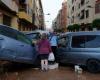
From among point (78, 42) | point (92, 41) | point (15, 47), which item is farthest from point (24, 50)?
point (92, 41)

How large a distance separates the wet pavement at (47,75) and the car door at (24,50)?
0.54 meters

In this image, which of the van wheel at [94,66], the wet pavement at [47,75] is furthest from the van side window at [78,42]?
the wet pavement at [47,75]

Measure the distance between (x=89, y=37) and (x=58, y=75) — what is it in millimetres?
2198

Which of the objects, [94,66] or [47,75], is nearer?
[47,75]

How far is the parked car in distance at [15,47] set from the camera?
1113 centimetres

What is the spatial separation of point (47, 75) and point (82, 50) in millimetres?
1957

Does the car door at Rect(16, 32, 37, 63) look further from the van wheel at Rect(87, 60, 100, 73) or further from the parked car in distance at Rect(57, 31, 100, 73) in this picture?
the van wheel at Rect(87, 60, 100, 73)

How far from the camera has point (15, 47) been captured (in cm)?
1145

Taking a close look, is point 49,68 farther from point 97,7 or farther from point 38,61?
point 97,7

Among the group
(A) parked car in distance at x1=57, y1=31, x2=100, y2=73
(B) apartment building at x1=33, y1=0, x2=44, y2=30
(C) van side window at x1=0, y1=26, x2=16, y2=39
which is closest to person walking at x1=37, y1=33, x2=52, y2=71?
(A) parked car in distance at x1=57, y1=31, x2=100, y2=73

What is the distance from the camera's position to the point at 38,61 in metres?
12.9

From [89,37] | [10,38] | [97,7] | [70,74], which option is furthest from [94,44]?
[97,7]

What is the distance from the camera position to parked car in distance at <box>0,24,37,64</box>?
1113 centimetres

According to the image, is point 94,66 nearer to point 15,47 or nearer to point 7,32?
point 15,47
